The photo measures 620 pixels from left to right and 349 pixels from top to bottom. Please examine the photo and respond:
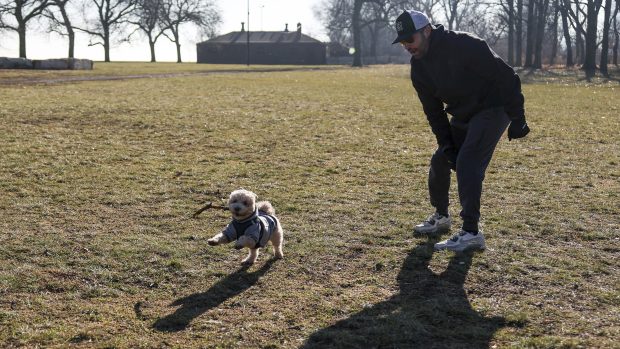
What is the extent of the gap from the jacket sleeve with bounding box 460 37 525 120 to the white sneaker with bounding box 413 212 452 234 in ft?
3.63

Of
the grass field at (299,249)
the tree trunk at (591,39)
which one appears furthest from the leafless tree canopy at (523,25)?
the grass field at (299,249)

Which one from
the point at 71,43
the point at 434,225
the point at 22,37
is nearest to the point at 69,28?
the point at 71,43

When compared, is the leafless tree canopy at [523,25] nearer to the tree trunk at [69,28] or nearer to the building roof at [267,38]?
the building roof at [267,38]

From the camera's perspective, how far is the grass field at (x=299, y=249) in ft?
12.1

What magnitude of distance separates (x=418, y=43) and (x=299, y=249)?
5.61 feet

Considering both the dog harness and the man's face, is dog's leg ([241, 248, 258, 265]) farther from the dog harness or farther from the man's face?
the man's face

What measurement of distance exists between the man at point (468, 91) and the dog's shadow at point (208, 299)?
4.79 feet

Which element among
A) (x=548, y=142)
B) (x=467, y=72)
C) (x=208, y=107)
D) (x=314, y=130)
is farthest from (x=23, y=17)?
(x=467, y=72)

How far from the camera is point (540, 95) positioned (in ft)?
73.9

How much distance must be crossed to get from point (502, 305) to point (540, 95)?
65.0ft

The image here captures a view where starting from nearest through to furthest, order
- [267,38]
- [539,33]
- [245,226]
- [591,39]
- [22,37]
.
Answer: [245,226], [591,39], [539,33], [22,37], [267,38]

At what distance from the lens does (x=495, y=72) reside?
15.9 ft

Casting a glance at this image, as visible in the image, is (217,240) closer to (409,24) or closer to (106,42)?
(409,24)

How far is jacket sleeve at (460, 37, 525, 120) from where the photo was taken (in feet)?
15.8
